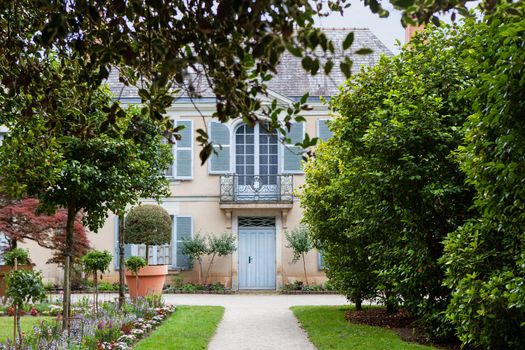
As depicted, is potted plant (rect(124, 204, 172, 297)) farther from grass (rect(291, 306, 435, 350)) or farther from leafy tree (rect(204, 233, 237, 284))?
grass (rect(291, 306, 435, 350))

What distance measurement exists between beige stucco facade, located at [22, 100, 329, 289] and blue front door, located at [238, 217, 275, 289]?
208 millimetres

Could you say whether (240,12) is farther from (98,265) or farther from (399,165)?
(98,265)

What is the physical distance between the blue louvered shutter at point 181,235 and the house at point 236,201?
0.03 metres

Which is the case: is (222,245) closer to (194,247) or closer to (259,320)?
(194,247)

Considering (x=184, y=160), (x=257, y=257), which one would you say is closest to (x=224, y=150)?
(x=184, y=160)

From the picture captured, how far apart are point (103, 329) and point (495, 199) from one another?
5.41m

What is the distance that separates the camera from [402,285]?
8.09 metres

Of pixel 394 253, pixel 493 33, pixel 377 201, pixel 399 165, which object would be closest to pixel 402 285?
pixel 394 253

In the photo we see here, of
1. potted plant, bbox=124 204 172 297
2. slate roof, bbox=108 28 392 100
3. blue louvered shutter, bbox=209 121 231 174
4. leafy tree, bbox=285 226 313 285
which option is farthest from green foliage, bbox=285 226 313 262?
potted plant, bbox=124 204 172 297

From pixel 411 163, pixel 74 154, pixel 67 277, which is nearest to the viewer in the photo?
pixel 411 163

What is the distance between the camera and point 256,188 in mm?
19906

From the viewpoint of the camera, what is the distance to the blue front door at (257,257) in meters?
20.2

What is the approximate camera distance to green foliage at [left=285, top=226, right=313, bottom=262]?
19.2 meters

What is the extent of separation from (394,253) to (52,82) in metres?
5.24
